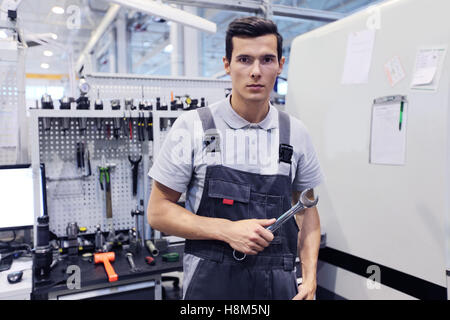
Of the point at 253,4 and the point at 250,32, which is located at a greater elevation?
the point at 253,4

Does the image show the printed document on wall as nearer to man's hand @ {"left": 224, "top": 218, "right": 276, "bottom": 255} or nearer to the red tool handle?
man's hand @ {"left": 224, "top": 218, "right": 276, "bottom": 255}

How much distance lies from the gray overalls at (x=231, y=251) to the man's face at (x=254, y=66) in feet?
0.48

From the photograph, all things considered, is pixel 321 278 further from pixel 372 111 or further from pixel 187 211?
pixel 187 211

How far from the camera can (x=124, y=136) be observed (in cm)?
195

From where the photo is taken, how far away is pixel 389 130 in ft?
4.85

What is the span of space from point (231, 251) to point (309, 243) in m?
0.29

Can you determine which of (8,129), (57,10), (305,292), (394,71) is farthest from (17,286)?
(57,10)

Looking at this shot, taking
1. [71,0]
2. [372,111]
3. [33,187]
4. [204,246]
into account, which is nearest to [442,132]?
[372,111]

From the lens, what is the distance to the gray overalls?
1004 mm

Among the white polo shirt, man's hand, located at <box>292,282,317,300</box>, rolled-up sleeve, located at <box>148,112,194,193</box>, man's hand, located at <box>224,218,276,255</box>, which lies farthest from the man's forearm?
rolled-up sleeve, located at <box>148,112,194,193</box>

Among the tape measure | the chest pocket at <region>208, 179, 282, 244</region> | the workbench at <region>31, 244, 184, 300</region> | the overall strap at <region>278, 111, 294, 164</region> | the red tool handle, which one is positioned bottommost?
the workbench at <region>31, 244, 184, 300</region>

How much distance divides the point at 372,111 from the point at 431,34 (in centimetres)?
37

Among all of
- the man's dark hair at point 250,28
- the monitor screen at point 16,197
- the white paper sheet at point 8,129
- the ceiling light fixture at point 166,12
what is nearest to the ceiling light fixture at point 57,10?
the white paper sheet at point 8,129

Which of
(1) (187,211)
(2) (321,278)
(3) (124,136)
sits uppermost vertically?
(3) (124,136)
